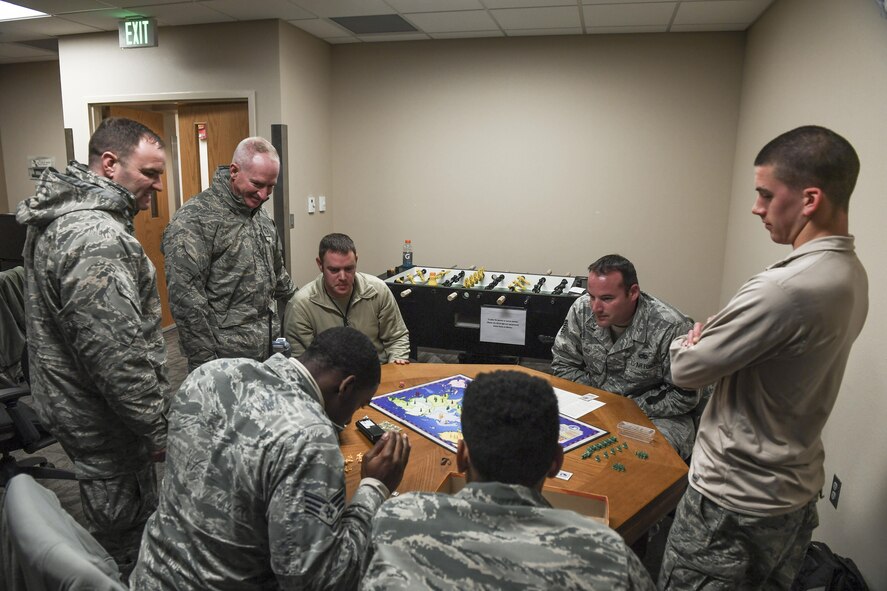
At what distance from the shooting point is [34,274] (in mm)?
1658

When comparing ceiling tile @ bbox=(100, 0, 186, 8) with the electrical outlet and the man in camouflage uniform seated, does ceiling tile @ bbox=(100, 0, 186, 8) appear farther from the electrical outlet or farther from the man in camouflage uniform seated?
the electrical outlet

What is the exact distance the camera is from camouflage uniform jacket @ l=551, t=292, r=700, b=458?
2221 millimetres

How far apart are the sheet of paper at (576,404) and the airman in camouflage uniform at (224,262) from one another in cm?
138

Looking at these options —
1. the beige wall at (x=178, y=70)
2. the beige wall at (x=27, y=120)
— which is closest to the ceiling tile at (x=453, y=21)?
the beige wall at (x=178, y=70)

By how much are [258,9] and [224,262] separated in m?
2.20

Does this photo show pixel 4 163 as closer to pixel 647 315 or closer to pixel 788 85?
pixel 647 315

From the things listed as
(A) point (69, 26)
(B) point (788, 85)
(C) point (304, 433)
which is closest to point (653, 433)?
(C) point (304, 433)

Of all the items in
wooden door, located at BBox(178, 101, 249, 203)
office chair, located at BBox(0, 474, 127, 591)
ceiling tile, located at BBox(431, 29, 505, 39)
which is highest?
ceiling tile, located at BBox(431, 29, 505, 39)

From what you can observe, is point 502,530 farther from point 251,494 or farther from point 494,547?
point 251,494

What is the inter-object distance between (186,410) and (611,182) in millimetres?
4101

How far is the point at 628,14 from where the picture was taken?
3.84 meters

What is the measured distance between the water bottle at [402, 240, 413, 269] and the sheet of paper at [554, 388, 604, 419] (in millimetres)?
2573

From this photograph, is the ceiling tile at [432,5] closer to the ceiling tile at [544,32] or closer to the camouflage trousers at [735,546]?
the ceiling tile at [544,32]

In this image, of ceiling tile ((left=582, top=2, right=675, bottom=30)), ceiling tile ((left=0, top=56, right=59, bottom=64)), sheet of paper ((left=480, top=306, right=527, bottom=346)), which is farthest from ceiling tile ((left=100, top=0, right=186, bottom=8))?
sheet of paper ((left=480, top=306, right=527, bottom=346))
